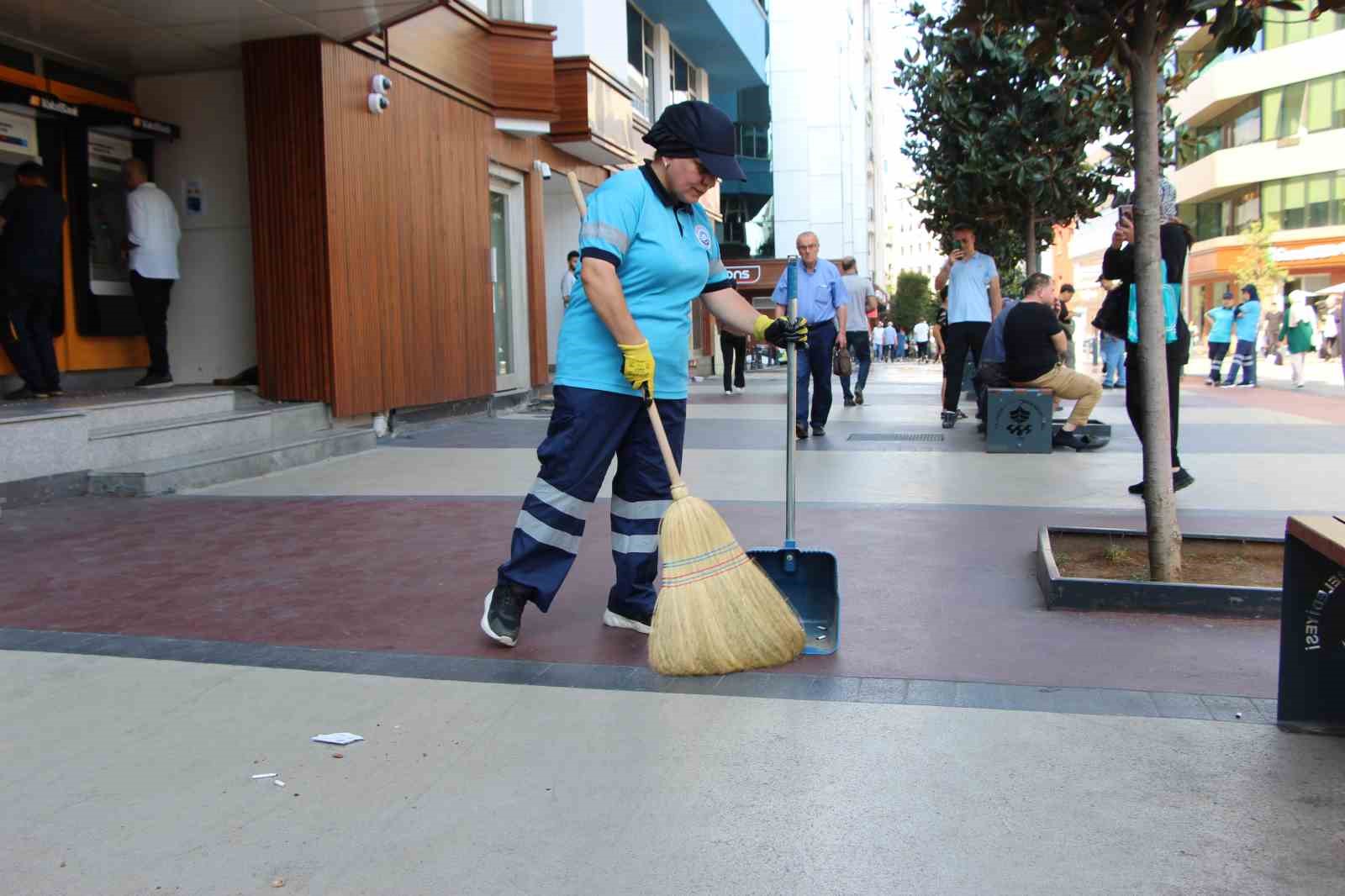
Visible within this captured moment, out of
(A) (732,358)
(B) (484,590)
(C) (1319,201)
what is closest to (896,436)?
(B) (484,590)

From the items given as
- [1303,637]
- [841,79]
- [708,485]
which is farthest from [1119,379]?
[841,79]

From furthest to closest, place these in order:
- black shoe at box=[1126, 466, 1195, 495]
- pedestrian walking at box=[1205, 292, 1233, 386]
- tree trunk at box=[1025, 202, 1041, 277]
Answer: pedestrian walking at box=[1205, 292, 1233, 386]
tree trunk at box=[1025, 202, 1041, 277]
black shoe at box=[1126, 466, 1195, 495]

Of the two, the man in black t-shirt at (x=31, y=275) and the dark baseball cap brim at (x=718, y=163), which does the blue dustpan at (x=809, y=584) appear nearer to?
the dark baseball cap brim at (x=718, y=163)

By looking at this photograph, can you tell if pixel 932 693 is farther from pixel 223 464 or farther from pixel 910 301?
pixel 910 301

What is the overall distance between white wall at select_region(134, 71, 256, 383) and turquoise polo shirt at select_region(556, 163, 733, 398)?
756cm

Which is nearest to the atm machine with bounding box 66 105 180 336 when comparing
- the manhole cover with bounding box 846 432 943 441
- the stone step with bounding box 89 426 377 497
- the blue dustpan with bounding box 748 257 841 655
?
the stone step with bounding box 89 426 377 497

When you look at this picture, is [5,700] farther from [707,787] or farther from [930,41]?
[930,41]

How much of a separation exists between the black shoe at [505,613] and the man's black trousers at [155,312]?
24.8ft

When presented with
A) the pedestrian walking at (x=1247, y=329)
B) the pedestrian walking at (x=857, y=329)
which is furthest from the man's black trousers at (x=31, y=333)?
the pedestrian walking at (x=1247, y=329)

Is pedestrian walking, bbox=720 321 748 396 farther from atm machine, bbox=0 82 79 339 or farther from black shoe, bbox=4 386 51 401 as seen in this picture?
black shoe, bbox=4 386 51 401

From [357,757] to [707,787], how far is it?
998mm

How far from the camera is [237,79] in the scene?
1066 centimetres

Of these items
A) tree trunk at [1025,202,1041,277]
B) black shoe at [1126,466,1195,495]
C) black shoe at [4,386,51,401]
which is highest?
tree trunk at [1025,202,1041,277]

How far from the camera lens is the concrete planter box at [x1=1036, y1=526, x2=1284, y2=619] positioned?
4.48m
